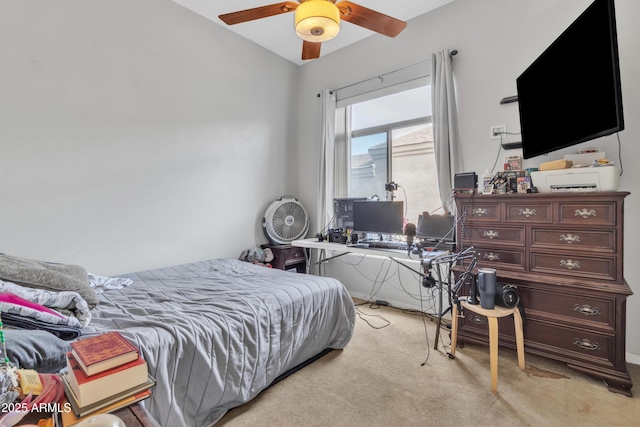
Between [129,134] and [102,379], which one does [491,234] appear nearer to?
[102,379]

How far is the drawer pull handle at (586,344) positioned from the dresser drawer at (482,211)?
826 millimetres

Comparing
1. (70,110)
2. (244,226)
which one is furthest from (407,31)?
(70,110)

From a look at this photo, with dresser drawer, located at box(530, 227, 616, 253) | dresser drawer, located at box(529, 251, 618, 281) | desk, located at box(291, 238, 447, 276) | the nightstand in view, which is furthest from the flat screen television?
the nightstand

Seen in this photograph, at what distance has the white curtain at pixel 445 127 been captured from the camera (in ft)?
8.98

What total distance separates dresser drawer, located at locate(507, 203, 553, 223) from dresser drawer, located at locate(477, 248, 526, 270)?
22 centimetres

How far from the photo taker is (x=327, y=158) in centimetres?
364

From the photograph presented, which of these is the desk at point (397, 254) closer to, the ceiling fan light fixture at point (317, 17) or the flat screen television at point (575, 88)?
the flat screen television at point (575, 88)

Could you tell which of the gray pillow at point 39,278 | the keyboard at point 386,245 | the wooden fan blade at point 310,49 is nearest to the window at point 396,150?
the keyboard at point 386,245

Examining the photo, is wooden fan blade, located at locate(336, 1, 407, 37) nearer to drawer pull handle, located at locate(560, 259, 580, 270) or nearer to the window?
the window

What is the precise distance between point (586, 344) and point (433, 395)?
968 mm

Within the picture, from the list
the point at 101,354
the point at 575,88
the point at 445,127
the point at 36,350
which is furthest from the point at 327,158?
the point at 101,354

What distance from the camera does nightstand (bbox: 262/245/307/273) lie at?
3432 millimetres

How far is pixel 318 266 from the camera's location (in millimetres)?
3801

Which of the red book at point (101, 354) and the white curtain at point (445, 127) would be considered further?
the white curtain at point (445, 127)
